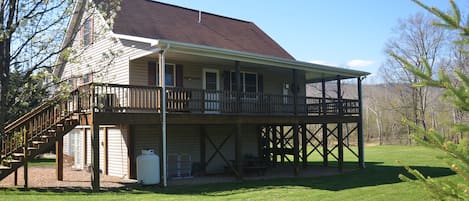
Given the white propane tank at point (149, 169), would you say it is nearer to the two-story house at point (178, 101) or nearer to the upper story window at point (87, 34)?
the two-story house at point (178, 101)

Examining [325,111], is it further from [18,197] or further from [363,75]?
[18,197]

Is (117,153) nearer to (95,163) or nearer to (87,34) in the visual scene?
(95,163)

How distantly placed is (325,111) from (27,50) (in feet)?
45.1

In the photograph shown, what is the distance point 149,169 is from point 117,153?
3.44 m

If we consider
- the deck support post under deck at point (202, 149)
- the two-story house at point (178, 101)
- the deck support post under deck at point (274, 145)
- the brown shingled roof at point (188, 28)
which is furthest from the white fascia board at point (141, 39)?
the deck support post under deck at point (274, 145)

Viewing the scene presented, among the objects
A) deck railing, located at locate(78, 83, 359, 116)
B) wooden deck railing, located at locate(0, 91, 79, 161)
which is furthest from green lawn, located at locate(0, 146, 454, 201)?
deck railing, located at locate(78, 83, 359, 116)

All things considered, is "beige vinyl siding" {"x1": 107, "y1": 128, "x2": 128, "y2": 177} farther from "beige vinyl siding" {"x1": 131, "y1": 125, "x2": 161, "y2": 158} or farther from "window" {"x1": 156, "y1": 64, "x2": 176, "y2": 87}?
"window" {"x1": 156, "y1": 64, "x2": 176, "y2": 87}

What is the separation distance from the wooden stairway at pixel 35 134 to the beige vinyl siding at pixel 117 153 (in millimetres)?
2814

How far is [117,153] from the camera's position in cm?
1645

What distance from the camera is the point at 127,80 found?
15.6m

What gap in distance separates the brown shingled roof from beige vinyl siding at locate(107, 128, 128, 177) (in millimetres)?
3926

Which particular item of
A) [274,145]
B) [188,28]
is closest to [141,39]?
[188,28]

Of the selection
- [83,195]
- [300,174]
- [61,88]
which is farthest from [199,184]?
[61,88]

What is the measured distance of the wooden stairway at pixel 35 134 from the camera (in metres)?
12.2
